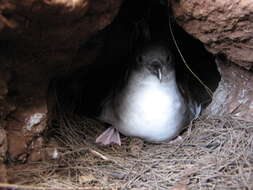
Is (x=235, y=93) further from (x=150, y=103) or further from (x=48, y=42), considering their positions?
(x=48, y=42)

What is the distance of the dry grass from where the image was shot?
3141 mm

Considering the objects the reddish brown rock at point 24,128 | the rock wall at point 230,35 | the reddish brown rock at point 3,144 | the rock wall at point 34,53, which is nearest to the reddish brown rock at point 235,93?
the rock wall at point 230,35

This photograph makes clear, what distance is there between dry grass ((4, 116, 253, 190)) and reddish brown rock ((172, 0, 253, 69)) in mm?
746

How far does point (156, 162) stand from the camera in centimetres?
364

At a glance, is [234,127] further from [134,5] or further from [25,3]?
[25,3]

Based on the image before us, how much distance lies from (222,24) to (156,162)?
135 cm

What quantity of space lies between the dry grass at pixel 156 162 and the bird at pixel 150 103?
5.0 inches

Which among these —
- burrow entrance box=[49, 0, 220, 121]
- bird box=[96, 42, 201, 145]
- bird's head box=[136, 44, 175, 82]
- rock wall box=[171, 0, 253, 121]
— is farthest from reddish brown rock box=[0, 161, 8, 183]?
rock wall box=[171, 0, 253, 121]

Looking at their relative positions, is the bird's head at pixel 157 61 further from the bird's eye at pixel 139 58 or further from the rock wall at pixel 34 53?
the rock wall at pixel 34 53

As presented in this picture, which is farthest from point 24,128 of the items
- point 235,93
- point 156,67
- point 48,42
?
point 235,93

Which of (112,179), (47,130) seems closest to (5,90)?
(47,130)

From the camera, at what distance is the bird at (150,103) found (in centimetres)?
395

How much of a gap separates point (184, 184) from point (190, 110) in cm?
143

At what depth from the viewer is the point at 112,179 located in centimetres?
334
